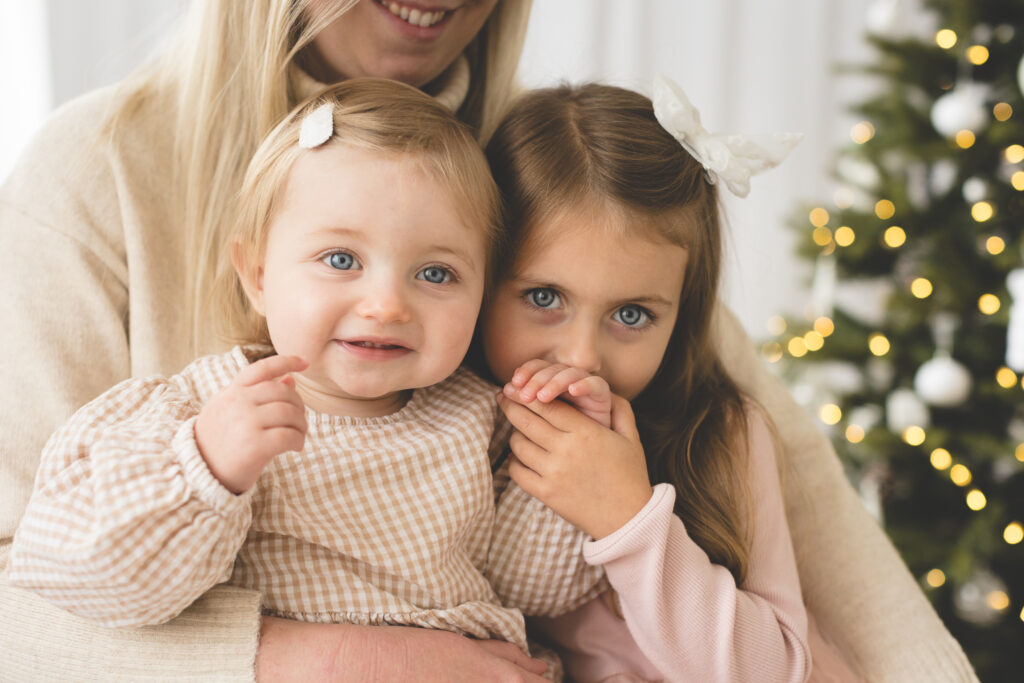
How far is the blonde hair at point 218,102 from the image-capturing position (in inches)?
53.7

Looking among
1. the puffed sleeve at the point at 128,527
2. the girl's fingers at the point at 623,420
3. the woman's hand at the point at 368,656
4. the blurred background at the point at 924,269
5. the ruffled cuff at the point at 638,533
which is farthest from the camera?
the blurred background at the point at 924,269

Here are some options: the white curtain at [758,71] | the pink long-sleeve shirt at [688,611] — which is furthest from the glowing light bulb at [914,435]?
the pink long-sleeve shirt at [688,611]

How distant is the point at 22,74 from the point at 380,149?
1.79 meters

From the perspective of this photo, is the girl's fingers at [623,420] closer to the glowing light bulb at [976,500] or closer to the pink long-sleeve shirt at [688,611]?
the pink long-sleeve shirt at [688,611]

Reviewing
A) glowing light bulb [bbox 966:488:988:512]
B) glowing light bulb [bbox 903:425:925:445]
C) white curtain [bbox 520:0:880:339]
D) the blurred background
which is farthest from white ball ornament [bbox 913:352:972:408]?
white curtain [bbox 520:0:880:339]

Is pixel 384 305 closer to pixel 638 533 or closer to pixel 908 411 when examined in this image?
pixel 638 533

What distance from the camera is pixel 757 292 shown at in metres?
3.88

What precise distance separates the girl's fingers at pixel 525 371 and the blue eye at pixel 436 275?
17cm

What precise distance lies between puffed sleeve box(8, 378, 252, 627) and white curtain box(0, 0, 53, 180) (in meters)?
1.74

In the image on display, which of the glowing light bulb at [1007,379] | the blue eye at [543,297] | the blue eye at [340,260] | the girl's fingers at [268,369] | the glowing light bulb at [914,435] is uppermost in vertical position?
the blue eye at [340,260]

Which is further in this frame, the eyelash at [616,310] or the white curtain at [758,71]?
the white curtain at [758,71]

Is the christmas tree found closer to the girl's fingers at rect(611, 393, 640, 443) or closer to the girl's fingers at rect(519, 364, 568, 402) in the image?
the girl's fingers at rect(611, 393, 640, 443)

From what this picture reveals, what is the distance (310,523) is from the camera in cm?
109

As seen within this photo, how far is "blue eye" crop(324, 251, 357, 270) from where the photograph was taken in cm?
110
